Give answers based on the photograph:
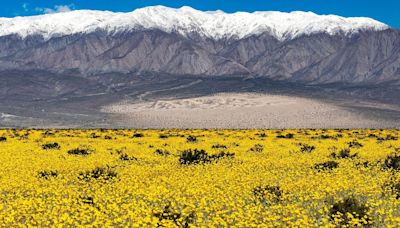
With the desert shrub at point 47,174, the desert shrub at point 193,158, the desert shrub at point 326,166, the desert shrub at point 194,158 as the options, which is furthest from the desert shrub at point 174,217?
the desert shrub at point 193,158

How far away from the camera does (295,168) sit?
926 inches

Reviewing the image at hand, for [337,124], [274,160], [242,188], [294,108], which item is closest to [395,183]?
[242,188]

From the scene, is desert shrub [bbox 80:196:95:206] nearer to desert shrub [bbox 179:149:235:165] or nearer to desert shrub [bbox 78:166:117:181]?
desert shrub [bbox 78:166:117:181]

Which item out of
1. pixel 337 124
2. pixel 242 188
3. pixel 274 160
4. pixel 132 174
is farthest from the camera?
pixel 337 124

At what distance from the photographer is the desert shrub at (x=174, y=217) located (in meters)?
12.9

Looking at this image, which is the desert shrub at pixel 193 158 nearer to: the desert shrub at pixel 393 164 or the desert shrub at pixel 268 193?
the desert shrub at pixel 268 193

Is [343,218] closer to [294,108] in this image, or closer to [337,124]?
[337,124]

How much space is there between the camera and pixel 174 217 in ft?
43.9

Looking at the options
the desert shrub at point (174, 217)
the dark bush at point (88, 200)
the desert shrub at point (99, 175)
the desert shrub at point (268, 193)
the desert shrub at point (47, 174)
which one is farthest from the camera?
the desert shrub at point (47, 174)

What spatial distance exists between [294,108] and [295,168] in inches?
6242

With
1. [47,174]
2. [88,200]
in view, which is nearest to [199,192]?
[88,200]

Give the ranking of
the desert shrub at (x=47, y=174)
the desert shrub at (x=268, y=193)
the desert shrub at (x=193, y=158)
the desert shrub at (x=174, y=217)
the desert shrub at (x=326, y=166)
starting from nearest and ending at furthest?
the desert shrub at (x=174, y=217), the desert shrub at (x=268, y=193), the desert shrub at (x=47, y=174), the desert shrub at (x=326, y=166), the desert shrub at (x=193, y=158)

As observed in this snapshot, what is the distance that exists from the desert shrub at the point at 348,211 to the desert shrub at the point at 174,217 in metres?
3.56

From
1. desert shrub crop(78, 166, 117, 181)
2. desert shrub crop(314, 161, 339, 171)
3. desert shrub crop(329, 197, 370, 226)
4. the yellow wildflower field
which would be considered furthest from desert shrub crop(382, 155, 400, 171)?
desert shrub crop(78, 166, 117, 181)
